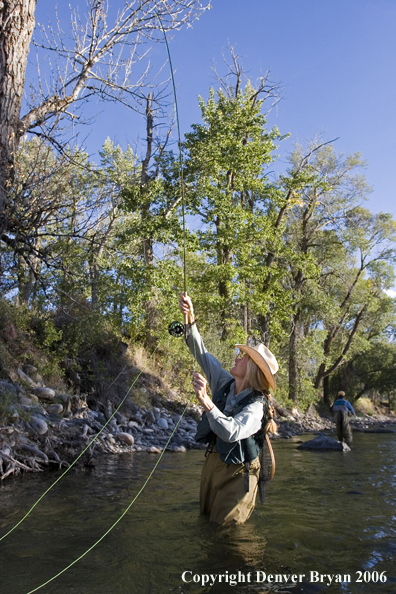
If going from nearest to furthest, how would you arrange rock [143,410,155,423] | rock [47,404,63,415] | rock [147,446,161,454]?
rock [47,404,63,415] < rock [147,446,161,454] < rock [143,410,155,423]

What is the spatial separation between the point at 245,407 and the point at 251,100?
795 inches

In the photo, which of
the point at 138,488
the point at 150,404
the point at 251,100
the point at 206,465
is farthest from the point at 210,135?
the point at 206,465

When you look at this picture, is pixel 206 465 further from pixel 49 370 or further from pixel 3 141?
pixel 49 370

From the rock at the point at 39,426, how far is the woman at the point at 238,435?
4.23 m

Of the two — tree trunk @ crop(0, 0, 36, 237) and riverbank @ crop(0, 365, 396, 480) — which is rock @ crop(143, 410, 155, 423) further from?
tree trunk @ crop(0, 0, 36, 237)

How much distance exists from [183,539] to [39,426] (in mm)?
4407

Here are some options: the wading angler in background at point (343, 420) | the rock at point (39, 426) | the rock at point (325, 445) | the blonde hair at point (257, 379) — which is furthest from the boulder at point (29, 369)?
the wading angler in background at point (343, 420)

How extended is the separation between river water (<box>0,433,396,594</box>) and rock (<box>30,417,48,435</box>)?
94 cm

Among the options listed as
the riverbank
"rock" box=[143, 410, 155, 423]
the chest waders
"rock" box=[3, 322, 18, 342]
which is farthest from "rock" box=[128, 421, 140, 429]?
the chest waders

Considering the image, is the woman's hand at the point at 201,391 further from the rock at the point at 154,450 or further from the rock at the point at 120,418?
the rock at the point at 120,418

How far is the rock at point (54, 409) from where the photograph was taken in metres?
9.26

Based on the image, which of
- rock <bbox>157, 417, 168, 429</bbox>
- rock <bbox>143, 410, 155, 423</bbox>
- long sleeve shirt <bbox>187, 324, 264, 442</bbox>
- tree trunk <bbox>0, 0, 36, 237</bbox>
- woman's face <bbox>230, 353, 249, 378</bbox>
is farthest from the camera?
rock <bbox>143, 410, 155, 423</bbox>

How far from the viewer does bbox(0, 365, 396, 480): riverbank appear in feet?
23.8


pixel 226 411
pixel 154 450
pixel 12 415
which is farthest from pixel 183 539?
pixel 154 450
